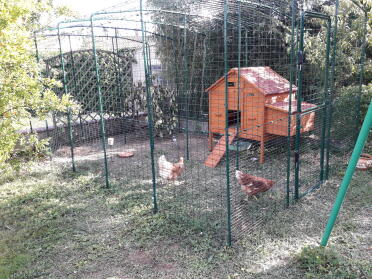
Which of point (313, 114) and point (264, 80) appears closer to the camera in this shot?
point (313, 114)

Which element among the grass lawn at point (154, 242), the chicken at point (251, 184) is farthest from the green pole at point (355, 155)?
the chicken at point (251, 184)

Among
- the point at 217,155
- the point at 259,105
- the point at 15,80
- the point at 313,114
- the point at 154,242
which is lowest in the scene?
the point at 154,242

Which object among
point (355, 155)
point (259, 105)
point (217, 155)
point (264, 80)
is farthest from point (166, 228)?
point (264, 80)

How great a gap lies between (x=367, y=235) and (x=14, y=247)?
3.97 m

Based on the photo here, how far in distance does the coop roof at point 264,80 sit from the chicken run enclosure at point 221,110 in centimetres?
3

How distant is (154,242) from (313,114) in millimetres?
3820

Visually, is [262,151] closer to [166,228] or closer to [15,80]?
[166,228]

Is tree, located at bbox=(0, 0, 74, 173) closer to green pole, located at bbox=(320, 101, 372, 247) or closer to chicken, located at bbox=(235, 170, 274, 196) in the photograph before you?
chicken, located at bbox=(235, 170, 274, 196)

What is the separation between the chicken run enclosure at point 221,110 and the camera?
159 inches

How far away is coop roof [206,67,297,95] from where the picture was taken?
582 cm

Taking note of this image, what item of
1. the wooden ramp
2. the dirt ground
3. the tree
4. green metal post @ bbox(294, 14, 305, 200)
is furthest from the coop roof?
the tree

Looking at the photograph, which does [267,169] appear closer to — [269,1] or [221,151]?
[221,151]

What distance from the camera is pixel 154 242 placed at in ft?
11.3

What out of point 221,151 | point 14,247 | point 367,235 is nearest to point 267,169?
point 221,151
